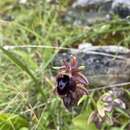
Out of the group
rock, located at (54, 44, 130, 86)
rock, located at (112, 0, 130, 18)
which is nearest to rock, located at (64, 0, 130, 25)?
→ rock, located at (112, 0, 130, 18)

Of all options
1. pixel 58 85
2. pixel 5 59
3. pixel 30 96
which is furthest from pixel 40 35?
pixel 58 85

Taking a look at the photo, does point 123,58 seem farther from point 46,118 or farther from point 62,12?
point 62,12

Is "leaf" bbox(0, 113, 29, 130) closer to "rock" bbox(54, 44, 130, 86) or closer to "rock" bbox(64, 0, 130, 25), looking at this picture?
"rock" bbox(54, 44, 130, 86)

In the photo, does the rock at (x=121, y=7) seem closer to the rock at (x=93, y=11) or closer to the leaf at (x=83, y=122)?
the rock at (x=93, y=11)

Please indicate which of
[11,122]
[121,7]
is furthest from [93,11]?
[11,122]

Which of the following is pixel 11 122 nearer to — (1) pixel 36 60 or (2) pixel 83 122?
(2) pixel 83 122

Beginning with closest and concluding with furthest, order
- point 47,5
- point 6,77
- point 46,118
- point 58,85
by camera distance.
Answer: point 58,85 < point 46,118 < point 6,77 < point 47,5

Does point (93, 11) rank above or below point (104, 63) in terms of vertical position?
above
